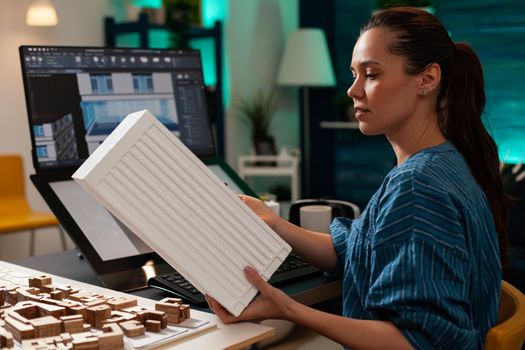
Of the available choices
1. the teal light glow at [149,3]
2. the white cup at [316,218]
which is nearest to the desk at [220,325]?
the white cup at [316,218]

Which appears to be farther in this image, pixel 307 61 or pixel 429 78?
pixel 307 61

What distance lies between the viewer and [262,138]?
18.1 feet

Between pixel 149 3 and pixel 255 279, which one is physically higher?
pixel 149 3

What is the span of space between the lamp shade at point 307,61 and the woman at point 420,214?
4.08 metres

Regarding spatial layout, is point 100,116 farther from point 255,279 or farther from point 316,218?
point 255,279

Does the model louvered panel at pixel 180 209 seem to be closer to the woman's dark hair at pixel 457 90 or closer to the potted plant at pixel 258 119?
the woman's dark hair at pixel 457 90

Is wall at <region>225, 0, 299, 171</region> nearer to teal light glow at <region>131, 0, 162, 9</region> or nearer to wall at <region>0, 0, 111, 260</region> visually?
teal light glow at <region>131, 0, 162, 9</region>

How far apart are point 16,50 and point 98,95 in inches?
107

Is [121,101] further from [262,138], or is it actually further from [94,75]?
[262,138]

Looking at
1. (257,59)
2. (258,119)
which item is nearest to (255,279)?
(258,119)

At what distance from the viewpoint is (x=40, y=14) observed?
4.08m

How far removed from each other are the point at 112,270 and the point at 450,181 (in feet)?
2.54

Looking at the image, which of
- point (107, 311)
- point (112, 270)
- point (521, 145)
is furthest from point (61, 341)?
point (521, 145)

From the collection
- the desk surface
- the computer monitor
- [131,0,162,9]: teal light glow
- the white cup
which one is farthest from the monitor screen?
[131,0,162,9]: teal light glow
